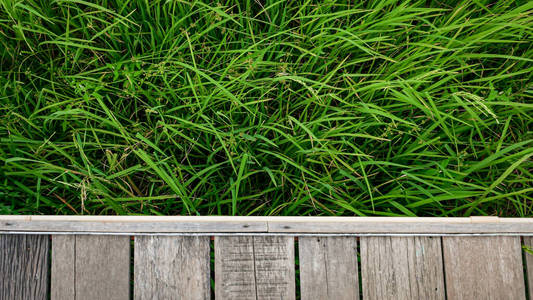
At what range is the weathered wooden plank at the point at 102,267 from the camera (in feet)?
3.60

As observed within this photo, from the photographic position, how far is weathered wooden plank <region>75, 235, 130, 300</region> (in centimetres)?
110

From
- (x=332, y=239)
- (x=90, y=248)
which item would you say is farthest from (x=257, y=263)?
(x=90, y=248)

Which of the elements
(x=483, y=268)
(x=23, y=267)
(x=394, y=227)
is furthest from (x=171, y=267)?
(x=483, y=268)

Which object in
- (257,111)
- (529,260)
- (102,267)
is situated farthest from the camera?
(257,111)

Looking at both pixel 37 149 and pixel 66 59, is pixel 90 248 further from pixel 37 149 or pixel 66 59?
pixel 66 59

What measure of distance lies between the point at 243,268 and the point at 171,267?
24 centimetres

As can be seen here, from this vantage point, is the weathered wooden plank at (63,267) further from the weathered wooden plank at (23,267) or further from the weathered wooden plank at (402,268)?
the weathered wooden plank at (402,268)

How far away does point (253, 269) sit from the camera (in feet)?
3.68

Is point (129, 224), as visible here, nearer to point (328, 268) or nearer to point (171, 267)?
point (171, 267)

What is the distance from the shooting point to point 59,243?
1113 millimetres

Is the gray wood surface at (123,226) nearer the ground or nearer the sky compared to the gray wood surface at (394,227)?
nearer the sky

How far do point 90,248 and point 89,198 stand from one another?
→ 0.24 meters

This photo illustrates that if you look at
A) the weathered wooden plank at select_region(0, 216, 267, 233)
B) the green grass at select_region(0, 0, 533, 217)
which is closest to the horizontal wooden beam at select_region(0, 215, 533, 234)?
the weathered wooden plank at select_region(0, 216, 267, 233)

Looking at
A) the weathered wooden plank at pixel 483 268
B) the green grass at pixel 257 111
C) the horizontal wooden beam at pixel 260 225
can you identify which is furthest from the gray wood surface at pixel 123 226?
the weathered wooden plank at pixel 483 268
